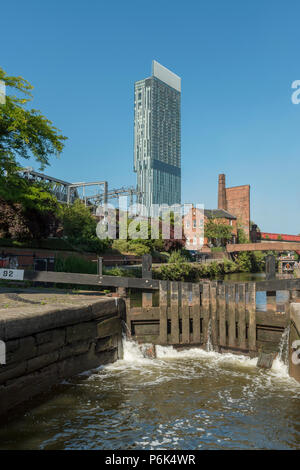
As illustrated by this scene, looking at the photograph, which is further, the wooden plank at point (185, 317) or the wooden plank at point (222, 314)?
the wooden plank at point (185, 317)

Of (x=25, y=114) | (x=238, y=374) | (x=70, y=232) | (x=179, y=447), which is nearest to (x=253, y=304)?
(x=238, y=374)

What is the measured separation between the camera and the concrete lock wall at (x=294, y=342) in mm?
7605

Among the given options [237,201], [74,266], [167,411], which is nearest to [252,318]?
[167,411]

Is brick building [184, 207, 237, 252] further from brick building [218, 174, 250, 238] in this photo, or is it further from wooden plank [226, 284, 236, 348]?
wooden plank [226, 284, 236, 348]

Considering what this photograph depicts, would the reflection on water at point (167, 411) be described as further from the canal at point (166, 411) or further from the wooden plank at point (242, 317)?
the wooden plank at point (242, 317)

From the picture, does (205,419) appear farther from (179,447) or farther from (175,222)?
(175,222)

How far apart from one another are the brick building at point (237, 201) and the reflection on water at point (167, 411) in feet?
276

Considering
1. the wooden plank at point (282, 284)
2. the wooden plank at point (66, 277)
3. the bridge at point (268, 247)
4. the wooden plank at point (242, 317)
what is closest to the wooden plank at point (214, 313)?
the wooden plank at point (242, 317)

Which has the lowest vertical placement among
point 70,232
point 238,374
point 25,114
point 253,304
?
point 238,374

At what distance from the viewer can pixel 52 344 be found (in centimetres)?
682

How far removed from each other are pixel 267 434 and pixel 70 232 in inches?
1278

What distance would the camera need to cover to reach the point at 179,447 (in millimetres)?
4855

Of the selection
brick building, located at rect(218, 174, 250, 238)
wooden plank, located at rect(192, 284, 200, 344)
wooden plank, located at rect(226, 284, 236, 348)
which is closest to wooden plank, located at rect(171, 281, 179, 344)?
wooden plank, located at rect(192, 284, 200, 344)

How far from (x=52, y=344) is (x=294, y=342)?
5180 mm
